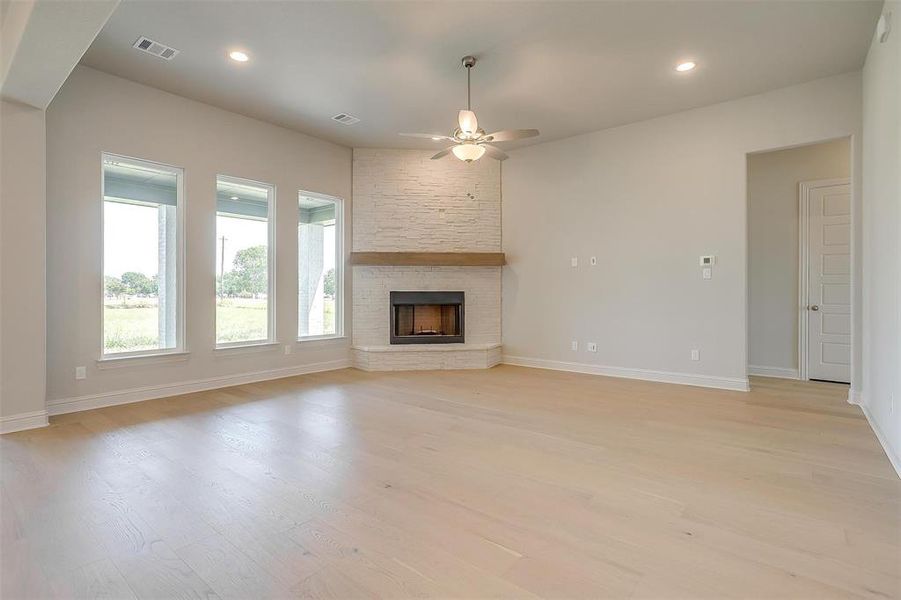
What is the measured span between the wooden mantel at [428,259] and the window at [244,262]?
129 centimetres

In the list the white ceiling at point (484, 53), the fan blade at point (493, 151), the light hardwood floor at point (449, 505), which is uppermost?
the white ceiling at point (484, 53)

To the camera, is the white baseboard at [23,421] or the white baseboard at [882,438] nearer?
the white baseboard at [882,438]

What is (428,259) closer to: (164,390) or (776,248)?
(164,390)

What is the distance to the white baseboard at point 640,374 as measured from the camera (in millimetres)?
5012

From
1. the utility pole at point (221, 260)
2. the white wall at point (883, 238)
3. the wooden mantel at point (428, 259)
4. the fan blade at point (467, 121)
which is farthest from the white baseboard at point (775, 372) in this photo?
the utility pole at point (221, 260)

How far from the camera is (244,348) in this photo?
5.33 m

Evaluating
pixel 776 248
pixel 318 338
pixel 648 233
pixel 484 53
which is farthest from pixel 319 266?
pixel 776 248

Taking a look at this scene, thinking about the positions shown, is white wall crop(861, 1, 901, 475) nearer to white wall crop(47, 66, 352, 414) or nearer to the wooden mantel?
the wooden mantel

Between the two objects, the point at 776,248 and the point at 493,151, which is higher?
the point at 493,151

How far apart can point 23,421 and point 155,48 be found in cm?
327

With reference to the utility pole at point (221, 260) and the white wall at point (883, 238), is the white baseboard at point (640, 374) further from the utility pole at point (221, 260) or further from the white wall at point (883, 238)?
the utility pole at point (221, 260)

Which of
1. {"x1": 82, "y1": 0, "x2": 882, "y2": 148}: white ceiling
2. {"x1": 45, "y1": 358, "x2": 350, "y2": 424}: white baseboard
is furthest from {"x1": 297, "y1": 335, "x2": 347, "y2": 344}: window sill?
{"x1": 82, "y1": 0, "x2": 882, "y2": 148}: white ceiling

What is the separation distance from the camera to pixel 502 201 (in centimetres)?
685

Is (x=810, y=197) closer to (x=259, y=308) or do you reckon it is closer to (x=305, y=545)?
(x=305, y=545)
